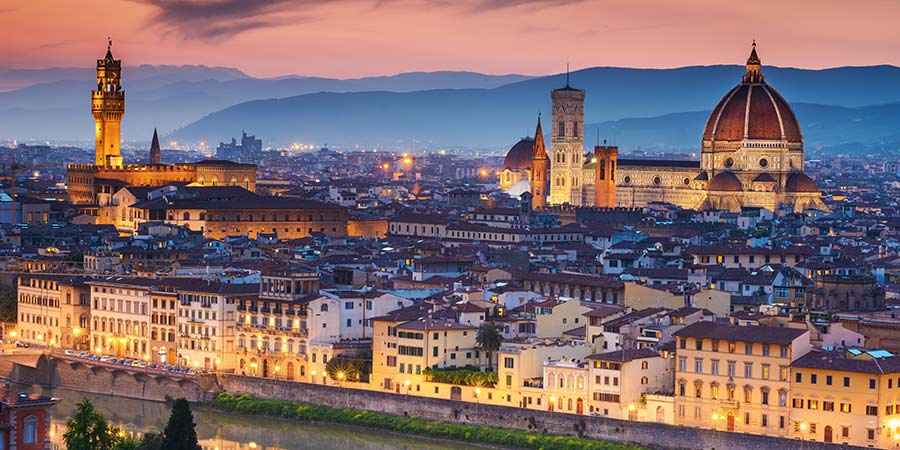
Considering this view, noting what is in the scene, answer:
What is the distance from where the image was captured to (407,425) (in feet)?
135

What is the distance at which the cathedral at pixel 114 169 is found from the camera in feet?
304

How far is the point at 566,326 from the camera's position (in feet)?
144

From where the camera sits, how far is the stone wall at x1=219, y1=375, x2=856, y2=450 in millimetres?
37188

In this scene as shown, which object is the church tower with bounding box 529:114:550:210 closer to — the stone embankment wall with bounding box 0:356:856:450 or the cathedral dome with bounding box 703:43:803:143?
the cathedral dome with bounding box 703:43:803:143

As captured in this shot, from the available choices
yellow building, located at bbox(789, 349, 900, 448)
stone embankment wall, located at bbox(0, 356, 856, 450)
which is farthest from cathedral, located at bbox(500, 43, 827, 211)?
yellow building, located at bbox(789, 349, 900, 448)

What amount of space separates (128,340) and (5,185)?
176 feet

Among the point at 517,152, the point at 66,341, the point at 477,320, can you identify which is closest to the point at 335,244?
the point at 66,341

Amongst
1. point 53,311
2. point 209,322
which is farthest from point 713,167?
point 209,322

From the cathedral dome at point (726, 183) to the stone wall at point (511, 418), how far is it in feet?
194

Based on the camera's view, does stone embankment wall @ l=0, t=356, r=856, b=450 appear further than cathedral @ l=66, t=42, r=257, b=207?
No

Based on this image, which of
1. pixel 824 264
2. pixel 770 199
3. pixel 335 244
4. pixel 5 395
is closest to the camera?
pixel 5 395

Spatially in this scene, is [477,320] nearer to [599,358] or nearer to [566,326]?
[566,326]

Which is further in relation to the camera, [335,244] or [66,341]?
[335,244]

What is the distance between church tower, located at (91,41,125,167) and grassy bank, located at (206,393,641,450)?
53.3 metres
